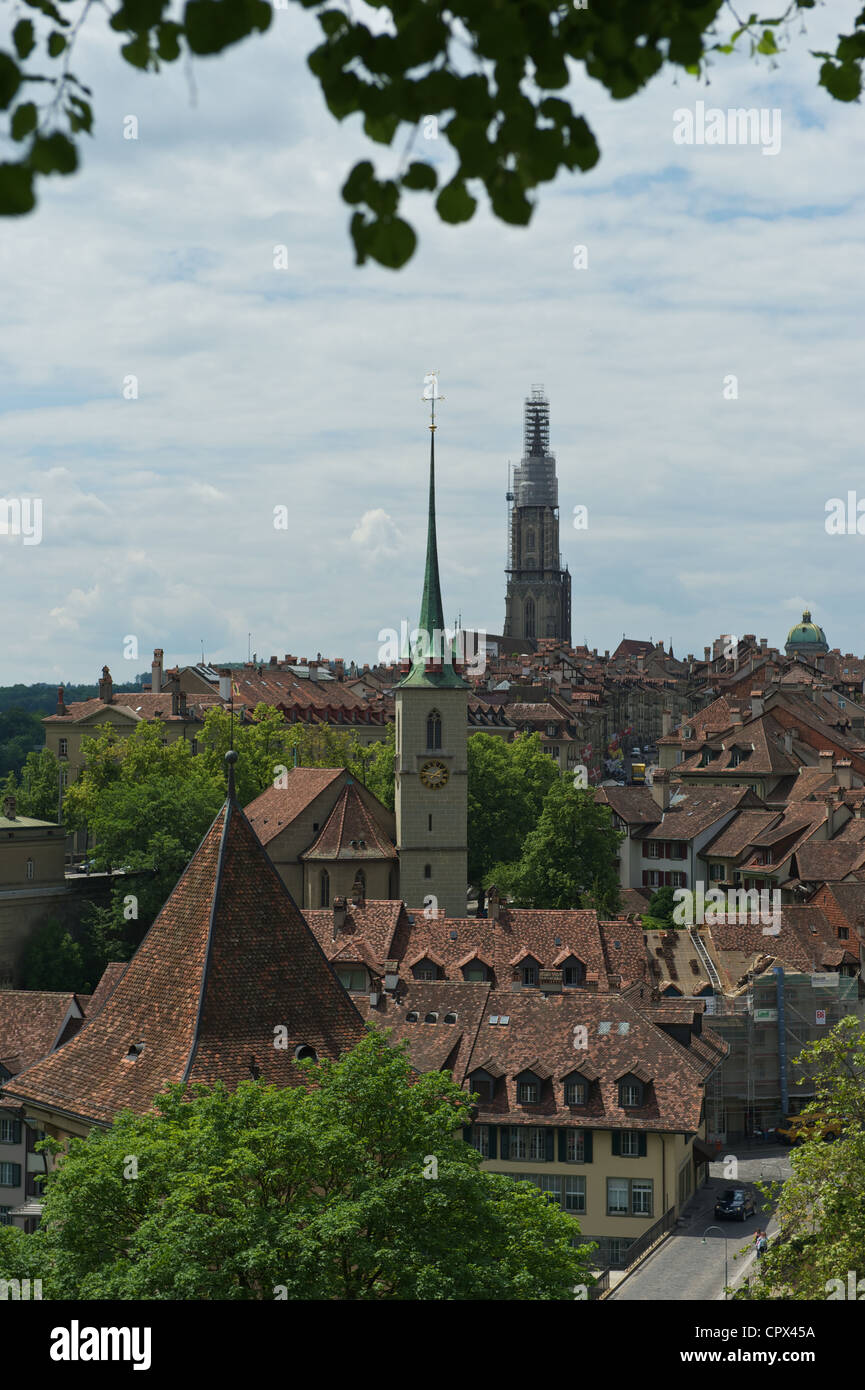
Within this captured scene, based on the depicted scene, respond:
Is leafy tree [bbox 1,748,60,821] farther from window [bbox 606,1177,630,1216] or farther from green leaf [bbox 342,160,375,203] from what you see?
green leaf [bbox 342,160,375,203]

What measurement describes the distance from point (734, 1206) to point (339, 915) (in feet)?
67.0

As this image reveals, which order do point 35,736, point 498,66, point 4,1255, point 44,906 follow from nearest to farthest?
point 498,66, point 4,1255, point 44,906, point 35,736

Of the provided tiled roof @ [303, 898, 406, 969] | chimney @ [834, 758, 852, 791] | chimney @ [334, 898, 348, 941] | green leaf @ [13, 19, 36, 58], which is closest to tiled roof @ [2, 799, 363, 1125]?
green leaf @ [13, 19, 36, 58]

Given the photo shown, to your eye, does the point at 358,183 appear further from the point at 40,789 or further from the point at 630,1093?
the point at 40,789

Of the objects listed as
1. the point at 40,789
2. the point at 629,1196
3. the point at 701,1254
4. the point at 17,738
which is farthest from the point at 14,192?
the point at 17,738

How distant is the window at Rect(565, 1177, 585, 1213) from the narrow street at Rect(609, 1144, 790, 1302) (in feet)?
7.77

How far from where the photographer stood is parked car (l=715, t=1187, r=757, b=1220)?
44.6 metres

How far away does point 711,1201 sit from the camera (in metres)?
46.7
